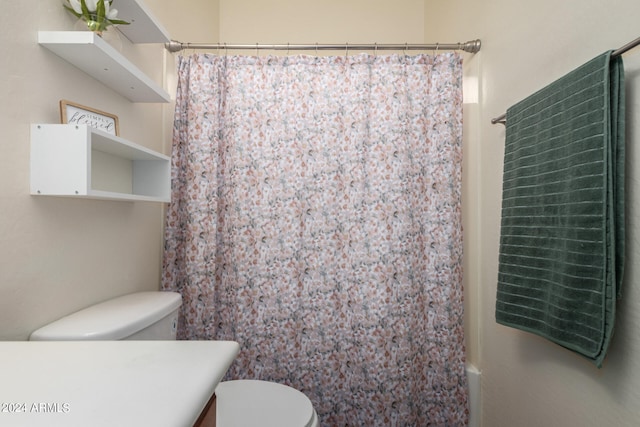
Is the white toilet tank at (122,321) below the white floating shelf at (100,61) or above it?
below

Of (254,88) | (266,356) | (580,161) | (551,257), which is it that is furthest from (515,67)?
(266,356)

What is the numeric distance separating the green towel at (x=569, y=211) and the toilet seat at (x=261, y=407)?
2.62 feet

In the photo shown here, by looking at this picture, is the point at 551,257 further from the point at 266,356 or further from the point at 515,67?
the point at 266,356

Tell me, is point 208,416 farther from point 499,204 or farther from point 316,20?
point 316,20

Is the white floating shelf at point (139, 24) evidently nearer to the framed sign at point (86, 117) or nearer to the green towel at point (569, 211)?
the framed sign at point (86, 117)

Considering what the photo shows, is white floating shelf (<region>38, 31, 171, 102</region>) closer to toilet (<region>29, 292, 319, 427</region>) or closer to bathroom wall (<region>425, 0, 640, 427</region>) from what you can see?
toilet (<region>29, 292, 319, 427</region>)

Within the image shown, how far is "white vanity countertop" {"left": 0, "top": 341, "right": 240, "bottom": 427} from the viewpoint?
1.49 ft

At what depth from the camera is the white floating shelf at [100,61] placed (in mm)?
926

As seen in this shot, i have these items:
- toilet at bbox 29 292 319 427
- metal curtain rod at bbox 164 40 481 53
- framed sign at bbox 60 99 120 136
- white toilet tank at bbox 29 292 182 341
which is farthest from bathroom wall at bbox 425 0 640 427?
framed sign at bbox 60 99 120 136

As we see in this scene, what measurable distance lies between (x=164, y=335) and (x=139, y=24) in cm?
116

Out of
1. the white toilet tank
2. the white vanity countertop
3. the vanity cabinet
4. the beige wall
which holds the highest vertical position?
the beige wall

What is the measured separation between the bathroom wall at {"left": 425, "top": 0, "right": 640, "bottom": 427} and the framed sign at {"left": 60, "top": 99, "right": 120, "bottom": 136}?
1.51 m

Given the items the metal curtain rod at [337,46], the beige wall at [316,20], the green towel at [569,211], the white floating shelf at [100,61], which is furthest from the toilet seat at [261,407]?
the beige wall at [316,20]

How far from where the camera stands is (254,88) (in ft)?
5.66
